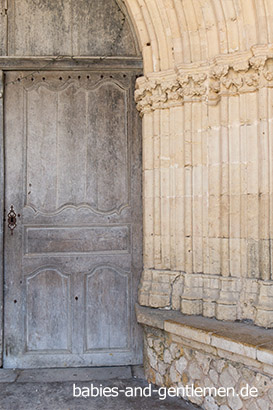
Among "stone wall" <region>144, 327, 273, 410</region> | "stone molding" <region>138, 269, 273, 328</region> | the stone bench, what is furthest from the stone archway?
"stone wall" <region>144, 327, 273, 410</region>

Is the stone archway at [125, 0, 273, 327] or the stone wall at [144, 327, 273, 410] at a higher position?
the stone archway at [125, 0, 273, 327]

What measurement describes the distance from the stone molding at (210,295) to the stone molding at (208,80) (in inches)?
58.4

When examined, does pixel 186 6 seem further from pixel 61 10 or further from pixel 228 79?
pixel 61 10

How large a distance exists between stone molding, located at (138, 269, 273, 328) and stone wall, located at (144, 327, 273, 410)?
295mm

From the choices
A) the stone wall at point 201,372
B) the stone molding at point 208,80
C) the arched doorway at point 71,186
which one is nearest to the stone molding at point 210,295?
the stone wall at point 201,372

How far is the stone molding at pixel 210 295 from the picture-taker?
3.05m

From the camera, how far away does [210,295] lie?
10.8 ft

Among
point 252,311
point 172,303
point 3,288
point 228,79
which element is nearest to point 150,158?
point 228,79

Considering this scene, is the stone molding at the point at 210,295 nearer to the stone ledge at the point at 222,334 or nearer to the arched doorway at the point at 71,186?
the stone ledge at the point at 222,334

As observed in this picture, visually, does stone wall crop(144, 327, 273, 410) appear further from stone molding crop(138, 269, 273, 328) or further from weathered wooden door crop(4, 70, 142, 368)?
weathered wooden door crop(4, 70, 142, 368)

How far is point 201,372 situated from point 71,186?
2062 mm

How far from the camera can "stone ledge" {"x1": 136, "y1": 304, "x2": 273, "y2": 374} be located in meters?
2.69

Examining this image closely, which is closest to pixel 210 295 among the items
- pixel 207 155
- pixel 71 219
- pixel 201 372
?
pixel 201 372

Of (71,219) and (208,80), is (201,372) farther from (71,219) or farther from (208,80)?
(208,80)
